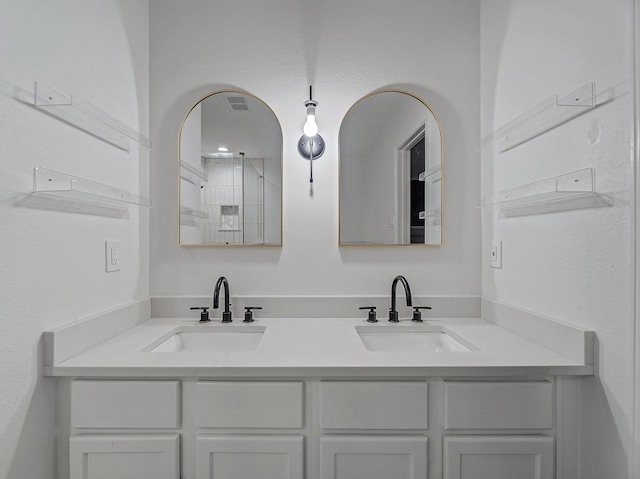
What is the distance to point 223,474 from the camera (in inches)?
45.4

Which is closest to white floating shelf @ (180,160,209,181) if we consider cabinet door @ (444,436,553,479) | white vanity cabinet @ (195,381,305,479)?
white vanity cabinet @ (195,381,305,479)

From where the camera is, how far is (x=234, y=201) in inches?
71.8

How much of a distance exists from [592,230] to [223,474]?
1.37m

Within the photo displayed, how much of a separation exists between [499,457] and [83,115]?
1.76m

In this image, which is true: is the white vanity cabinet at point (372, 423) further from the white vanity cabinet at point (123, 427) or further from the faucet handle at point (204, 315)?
the faucet handle at point (204, 315)

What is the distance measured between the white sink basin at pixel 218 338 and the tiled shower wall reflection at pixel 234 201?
425mm

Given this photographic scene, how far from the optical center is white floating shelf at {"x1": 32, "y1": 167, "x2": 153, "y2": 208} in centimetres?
108

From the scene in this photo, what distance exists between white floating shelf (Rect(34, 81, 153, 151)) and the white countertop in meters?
0.78

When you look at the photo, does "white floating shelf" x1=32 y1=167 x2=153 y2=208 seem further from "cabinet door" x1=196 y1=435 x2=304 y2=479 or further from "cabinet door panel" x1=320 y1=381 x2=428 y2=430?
"cabinet door panel" x1=320 y1=381 x2=428 y2=430

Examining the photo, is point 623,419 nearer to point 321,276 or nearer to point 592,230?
point 592,230

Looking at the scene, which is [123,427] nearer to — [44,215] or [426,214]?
[44,215]

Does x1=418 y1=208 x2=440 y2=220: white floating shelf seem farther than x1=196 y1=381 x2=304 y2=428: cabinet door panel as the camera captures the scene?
Yes

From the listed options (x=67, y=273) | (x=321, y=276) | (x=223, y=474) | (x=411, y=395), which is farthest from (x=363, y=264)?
(x=67, y=273)

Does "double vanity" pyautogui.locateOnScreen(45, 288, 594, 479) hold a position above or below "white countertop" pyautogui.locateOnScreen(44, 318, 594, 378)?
below
